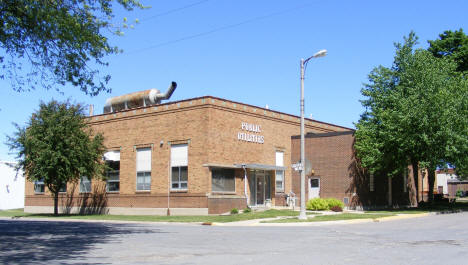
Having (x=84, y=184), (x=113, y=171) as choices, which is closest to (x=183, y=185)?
(x=113, y=171)

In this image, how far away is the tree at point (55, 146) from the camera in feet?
108

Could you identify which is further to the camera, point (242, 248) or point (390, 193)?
point (390, 193)

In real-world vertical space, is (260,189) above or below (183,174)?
below

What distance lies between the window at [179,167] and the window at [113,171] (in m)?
5.82

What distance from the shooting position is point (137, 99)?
123 feet

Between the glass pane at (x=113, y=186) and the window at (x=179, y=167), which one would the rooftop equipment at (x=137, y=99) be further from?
the glass pane at (x=113, y=186)

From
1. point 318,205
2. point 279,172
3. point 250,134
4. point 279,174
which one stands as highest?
point 250,134

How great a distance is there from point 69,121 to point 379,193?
73.4 feet

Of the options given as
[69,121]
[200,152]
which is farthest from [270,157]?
[69,121]

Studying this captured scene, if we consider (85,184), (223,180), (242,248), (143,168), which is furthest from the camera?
(85,184)

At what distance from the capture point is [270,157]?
116 ft

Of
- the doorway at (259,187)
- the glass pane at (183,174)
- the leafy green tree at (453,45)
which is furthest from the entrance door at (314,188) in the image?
the leafy green tree at (453,45)

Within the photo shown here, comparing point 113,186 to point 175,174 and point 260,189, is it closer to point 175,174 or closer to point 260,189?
point 175,174

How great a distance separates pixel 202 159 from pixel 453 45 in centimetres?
2539
